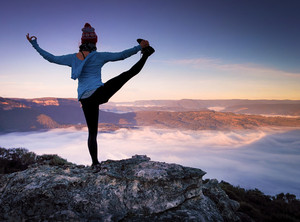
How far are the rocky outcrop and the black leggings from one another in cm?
69

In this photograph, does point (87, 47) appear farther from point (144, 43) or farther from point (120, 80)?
point (144, 43)

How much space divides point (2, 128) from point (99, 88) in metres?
215

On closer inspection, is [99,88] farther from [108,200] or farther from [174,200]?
[174,200]

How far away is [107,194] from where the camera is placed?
2.83 meters

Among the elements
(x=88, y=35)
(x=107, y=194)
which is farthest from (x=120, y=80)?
(x=107, y=194)

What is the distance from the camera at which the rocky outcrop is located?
2.54 metres

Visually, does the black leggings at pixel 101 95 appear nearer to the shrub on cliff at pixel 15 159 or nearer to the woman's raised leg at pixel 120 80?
the woman's raised leg at pixel 120 80

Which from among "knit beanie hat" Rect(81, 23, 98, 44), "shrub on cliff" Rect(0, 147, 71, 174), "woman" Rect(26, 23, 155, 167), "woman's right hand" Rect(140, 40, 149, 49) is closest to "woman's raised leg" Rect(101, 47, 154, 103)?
"woman" Rect(26, 23, 155, 167)

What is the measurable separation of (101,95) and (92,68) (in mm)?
478

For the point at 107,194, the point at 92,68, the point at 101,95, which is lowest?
the point at 107,194

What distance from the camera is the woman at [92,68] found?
301cm

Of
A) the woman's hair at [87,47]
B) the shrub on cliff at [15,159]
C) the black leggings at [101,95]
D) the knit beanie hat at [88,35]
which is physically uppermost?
the knit beanie hat at [88,35]

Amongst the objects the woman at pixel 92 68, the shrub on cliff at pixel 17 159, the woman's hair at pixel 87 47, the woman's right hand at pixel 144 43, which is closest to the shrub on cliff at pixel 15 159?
the shrub on cliff at pixel 17 159

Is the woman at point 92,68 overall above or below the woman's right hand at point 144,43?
below
